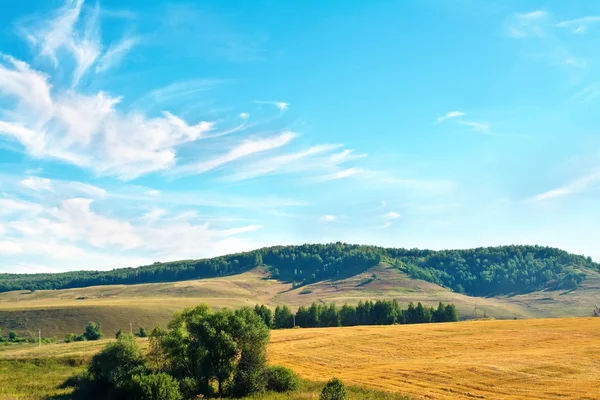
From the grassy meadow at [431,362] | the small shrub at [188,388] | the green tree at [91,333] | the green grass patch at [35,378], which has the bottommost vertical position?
the green tree at [91,333]

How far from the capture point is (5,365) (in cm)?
7706

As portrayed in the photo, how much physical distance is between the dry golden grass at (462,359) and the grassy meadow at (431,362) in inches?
3.7

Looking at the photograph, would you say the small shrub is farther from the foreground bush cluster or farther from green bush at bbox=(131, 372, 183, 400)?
green bush at bbox=(131, 372, 183, 400)

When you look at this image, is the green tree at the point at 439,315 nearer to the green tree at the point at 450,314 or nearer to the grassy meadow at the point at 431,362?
the green tree at the point at 450,314

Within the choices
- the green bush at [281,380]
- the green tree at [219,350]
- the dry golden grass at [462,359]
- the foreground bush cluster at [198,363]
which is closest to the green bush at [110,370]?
the foreground bush cluster at [198,363]

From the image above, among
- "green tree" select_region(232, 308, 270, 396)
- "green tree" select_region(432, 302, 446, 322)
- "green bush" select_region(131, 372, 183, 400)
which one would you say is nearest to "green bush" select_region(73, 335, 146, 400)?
"green bush" select_region(131, 372, 183, 400)

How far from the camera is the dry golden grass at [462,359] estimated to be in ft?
152

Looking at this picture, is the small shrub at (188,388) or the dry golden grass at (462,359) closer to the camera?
the dry golden grass at (462,359)

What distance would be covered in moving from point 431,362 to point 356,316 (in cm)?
8924

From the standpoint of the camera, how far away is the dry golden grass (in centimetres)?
4619

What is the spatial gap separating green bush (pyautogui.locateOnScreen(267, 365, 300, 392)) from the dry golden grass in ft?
10.4

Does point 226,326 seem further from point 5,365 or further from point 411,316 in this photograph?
point 411,316

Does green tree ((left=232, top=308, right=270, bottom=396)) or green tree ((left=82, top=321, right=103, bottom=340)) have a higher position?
green tree ((left=232, top=308, right=270, bottom=396))

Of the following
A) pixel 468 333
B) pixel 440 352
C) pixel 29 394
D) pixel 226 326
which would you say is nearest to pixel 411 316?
pixel 468 333
